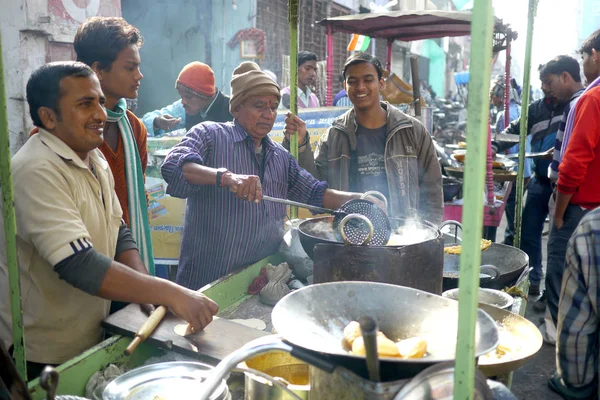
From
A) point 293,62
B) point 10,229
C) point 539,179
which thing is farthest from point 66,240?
point 539,179

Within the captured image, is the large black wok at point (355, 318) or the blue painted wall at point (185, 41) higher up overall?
the blue painted wall at point (185, 41)

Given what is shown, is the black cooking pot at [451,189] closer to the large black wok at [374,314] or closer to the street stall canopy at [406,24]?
the street stall canopy at [406,24]

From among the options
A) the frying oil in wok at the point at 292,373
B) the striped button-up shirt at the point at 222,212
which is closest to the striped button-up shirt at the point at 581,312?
the striped button-up shirt at the point at 222,212

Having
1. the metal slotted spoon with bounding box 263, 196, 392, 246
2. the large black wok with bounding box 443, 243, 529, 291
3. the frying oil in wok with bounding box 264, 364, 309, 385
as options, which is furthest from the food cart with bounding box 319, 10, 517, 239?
the frying oil in wok with bounding box 264, 364, 309, 385

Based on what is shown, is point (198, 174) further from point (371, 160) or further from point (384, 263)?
point (371, 160)

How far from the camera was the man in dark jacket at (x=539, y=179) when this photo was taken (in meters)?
5.21

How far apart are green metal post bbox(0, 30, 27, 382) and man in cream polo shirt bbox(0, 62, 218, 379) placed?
19cm

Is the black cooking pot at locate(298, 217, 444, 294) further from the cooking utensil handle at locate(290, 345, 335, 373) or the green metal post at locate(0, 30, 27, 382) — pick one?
the green metal post at locate(0, 30, 27, 382)

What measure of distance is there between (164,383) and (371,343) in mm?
746

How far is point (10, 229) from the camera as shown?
1.31 m

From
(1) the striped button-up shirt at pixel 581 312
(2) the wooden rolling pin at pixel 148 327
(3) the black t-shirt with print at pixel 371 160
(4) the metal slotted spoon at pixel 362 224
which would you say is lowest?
(1) the striped button-up shirt at pixel 581 312

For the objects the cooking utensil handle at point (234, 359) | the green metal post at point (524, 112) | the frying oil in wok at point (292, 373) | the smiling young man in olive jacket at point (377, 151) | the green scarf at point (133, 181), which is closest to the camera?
the cooking utensil handle at point (234, 359)

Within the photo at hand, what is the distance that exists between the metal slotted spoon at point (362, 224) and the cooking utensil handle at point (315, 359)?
0.86 m

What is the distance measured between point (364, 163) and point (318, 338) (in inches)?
92.7
